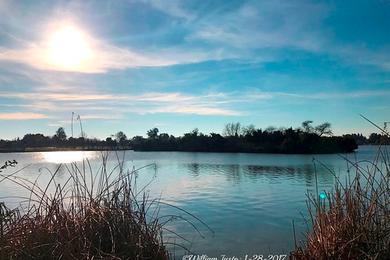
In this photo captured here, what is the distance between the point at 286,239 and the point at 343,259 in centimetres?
887

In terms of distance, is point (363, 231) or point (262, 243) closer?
point (363, 231)

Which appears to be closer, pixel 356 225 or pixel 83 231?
pixel 83 231

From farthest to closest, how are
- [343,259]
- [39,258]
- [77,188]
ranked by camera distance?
1. [77,188]
2. [343,259]
3. [39,258]

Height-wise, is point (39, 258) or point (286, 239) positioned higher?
point (39, 258)

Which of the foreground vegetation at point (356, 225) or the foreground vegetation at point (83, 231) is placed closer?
the foreground vegetation at point (83, 231)

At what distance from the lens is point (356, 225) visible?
6582 millimetres

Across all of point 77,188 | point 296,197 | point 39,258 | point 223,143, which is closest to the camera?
point 39,258

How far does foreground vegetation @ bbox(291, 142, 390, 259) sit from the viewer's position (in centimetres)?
632

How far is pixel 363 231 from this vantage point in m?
6.45

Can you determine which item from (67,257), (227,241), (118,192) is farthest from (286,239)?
(67,257)

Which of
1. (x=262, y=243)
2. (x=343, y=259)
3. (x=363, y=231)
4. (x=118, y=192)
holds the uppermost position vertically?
(x=118, y=192)

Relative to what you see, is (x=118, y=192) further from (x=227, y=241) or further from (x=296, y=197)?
(x=296, y=197)

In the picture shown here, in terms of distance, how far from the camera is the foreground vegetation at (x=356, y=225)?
6.32 metres

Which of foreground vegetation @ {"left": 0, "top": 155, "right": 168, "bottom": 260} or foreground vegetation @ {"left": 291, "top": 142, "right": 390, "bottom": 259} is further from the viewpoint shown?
foreground vegetation @ {"left": 291, "top": 142, "right": 390, "bottom": 259}
